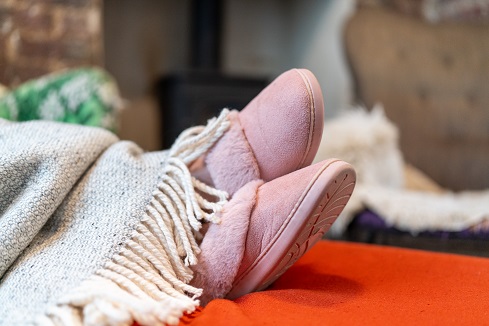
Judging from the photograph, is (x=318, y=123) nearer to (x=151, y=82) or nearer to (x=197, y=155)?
(x=197, y=155)

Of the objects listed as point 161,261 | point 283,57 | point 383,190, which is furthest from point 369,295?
point 283,57

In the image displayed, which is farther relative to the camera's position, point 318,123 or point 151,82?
point 151,82

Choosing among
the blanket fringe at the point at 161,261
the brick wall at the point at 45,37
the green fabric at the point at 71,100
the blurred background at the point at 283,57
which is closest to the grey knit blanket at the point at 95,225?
the blanket fringe at the point at 161,261

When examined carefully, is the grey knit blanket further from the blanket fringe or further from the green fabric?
the green fabric

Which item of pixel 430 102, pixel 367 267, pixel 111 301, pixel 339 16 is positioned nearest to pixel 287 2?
pixel 339 16

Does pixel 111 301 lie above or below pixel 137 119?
above

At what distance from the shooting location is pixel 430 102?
1.65 meters

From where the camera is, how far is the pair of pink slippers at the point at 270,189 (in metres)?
0.51

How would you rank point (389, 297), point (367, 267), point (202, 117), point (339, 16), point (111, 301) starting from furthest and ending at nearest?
1. point (339, 16)
2. point (202, 117)
3. point (367, 267)
4. point (389, 297)
5. point (111, 301)

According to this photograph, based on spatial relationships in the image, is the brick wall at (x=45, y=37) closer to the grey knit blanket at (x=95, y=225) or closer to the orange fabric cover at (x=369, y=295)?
the grey knit blanket at (x=95, y=225)

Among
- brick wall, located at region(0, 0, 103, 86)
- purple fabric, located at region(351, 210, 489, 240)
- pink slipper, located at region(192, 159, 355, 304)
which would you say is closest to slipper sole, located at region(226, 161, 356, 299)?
pink slipper, located at region(192, 159, 355, 304)

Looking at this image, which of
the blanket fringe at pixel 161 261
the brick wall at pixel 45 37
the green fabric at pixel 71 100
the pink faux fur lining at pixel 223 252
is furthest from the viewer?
the brick wall at pixel 45 37

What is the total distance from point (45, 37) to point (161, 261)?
4.54 ft

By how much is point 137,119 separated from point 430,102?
4.80ft
